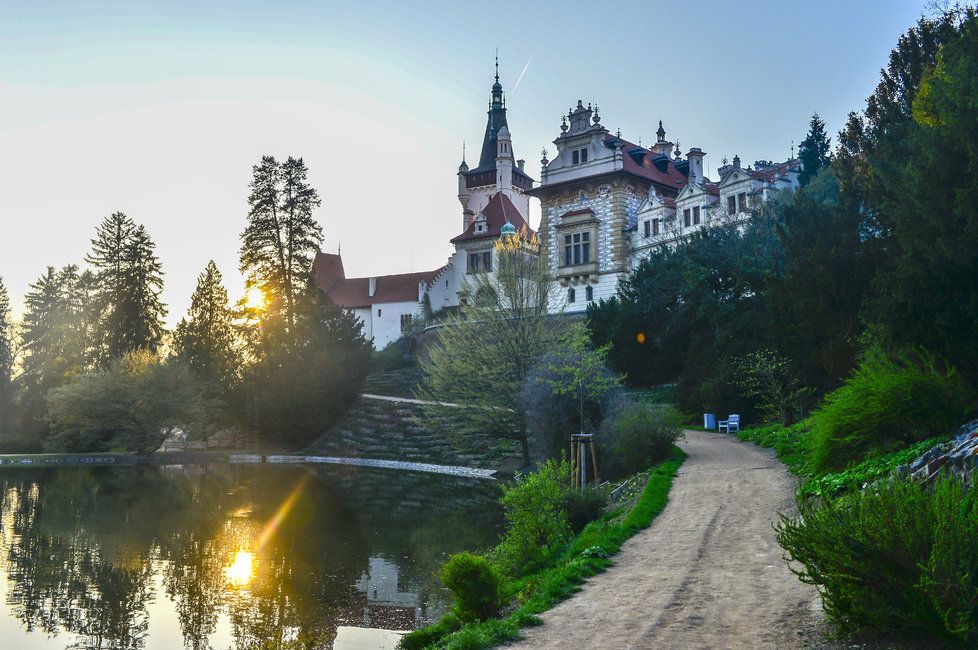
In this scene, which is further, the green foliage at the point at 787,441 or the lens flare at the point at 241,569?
the green foliage at the point at 787,441

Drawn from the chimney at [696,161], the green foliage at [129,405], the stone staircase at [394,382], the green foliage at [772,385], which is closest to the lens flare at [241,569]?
the green foliage at [772,385]

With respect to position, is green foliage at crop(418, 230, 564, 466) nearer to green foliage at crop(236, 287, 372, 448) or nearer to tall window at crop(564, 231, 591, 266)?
green foliage at crop(236, 287, 372, 448)

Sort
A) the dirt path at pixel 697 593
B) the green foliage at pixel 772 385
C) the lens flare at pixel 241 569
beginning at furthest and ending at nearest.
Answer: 1. the green foliage at pixel 772 385
2. the lens flare at pixel 241 569
3. the dirt path at pixel 697 593

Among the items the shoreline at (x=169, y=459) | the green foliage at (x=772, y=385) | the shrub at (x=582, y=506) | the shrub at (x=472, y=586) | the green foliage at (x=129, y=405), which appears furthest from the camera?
the green foliage at (x=129, y=405)

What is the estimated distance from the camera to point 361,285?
73.4m

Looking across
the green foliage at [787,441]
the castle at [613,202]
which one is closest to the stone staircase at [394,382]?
the castle at [613,202]

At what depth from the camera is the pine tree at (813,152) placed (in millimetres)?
43812

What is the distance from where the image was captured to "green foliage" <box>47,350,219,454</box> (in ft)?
141

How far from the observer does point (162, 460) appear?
42.1 m

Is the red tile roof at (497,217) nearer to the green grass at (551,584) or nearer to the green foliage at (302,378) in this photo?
the green foliage at (302,378)

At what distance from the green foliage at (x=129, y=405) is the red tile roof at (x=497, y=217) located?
26974 millimetres

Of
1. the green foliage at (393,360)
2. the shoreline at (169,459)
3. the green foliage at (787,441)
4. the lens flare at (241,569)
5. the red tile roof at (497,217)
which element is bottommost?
the lens flare at (241,569)

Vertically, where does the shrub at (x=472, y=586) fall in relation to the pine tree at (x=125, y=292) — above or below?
below

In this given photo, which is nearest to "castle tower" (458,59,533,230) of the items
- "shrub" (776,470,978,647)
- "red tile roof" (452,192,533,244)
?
"red tile roof" (452,192,533,244)
